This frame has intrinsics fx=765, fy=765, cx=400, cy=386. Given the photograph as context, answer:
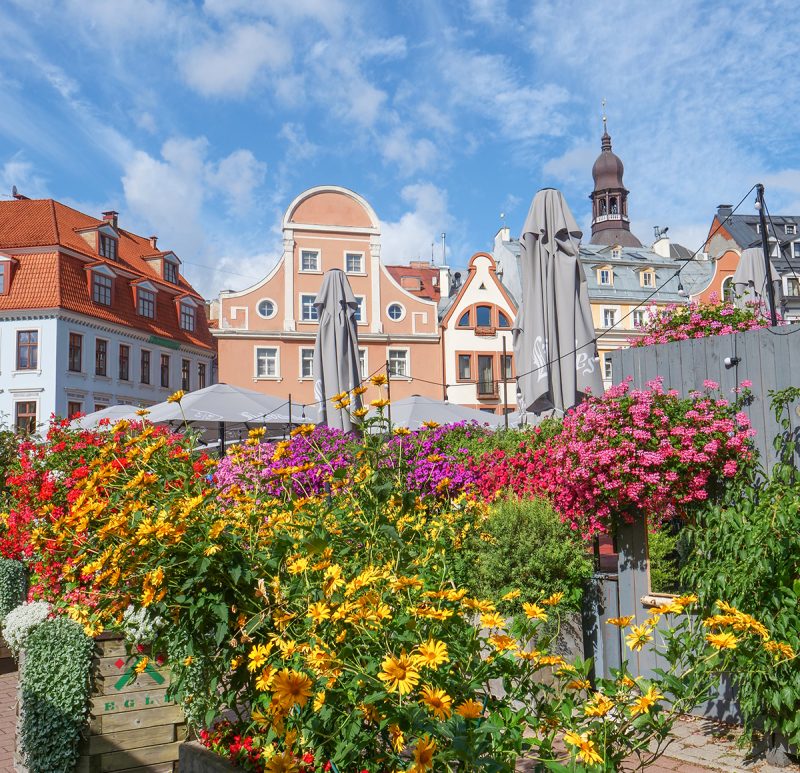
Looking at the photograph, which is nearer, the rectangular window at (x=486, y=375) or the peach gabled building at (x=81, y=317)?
the peach gabled building at (x=81, y=317)

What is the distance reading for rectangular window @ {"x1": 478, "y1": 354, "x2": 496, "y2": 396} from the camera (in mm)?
32500

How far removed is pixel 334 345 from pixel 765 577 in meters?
9.55

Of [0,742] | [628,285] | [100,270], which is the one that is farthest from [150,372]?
[0,742]

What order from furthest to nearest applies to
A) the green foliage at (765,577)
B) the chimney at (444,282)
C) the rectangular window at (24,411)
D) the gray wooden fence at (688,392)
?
the chimney at (444,282) → the rectangular window at (24,411) → the gray wooden fence at (688,392) → the green foliage at (765,577)

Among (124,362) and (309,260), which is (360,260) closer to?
(309,260)

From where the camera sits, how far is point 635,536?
5.50 meters

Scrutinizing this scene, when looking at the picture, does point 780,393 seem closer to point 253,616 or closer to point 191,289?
Answer: point 253,616

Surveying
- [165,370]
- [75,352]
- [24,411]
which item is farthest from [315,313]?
[24,411]

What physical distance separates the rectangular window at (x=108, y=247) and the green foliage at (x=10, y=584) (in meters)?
27.5

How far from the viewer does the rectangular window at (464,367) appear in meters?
32.7

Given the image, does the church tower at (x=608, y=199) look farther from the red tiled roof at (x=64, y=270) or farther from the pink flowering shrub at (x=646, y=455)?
the pink flowering shrub at (x=646, y=455)

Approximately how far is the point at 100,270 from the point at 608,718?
1294 inches

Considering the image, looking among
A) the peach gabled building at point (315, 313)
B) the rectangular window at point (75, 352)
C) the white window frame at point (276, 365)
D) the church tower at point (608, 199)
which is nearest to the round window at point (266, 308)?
the peach gabled building at point (315, 313)

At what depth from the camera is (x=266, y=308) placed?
1219 inches
